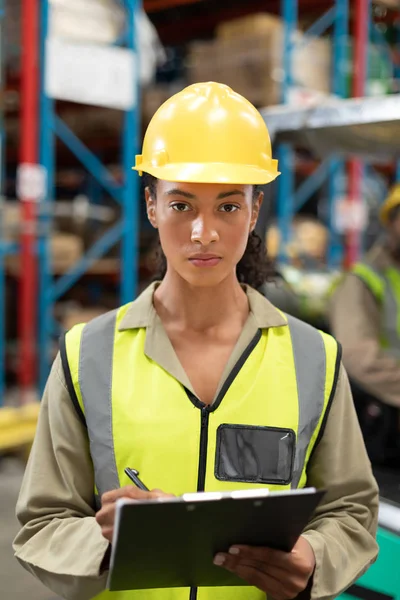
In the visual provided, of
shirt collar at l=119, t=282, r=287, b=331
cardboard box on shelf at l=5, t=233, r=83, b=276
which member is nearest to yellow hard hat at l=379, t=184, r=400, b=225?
shirt collar at l=119, t=282, r=287, b=331

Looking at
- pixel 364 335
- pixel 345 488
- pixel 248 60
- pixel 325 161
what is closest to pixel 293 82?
pixel 248 60

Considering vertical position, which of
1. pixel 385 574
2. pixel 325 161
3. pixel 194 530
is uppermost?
pixel 325 161

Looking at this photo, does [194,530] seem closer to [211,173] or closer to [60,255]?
[211,173]

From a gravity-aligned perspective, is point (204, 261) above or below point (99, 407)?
above

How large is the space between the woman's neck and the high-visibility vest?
1.59 meters

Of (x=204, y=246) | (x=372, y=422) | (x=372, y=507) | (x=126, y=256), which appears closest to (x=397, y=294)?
(x=372, y=422)

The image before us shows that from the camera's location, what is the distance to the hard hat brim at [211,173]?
1313mm

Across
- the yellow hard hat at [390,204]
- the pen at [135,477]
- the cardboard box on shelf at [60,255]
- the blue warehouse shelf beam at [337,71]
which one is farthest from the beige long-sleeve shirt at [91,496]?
the blue warehouse shelf beam at [337,71]

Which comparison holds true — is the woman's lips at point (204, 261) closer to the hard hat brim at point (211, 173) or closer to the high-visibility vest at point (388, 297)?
the hard hat brim at point (211, 173)

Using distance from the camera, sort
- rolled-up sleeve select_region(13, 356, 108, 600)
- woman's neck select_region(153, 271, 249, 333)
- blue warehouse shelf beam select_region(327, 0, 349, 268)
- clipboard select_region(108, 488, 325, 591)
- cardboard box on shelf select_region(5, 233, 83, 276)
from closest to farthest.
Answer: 1. clipboard select_region(108, 488, 325, 591)
2. rolled-up sleeve select_region(13, 356, 108, 600)
3. woman's neck select_region(153, 271, 249, 333)
4. cardboard box on shelf select_region(5, 233, 83, 276)
5. blue warehouse shelf beam select_region(327, 0, 349, 268)

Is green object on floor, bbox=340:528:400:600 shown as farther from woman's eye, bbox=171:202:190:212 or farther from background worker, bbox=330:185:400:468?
woman's eye, bbox=171:202:190:212

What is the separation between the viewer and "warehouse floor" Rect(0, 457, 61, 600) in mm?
3072

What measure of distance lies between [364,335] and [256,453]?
5.22ft

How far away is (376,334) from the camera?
2986 mm
